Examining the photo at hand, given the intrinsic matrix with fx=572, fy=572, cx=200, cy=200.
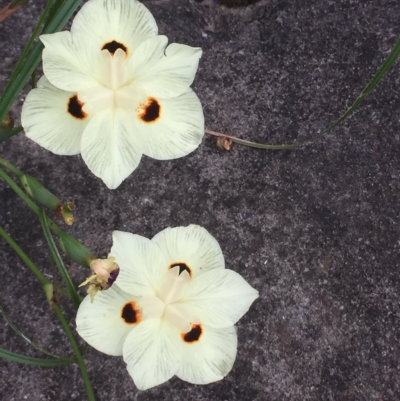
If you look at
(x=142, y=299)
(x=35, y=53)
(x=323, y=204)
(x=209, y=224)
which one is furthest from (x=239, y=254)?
(x=35, y=53)

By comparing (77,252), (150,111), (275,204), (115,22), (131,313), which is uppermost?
(115,22)

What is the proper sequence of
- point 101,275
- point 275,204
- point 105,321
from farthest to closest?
point 275,204 < point 105,321 < point 101,275

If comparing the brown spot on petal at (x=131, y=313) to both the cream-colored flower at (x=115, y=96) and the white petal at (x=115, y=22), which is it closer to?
the cream-colored flower at (x=115, y=96)

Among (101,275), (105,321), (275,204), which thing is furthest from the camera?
(275,204)

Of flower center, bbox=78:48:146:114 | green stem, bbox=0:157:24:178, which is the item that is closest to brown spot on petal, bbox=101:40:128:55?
flower center, bbox=78:48:146:114

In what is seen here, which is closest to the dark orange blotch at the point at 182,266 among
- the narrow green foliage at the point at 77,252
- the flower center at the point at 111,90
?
the narrow green foliage at the point at 77,252

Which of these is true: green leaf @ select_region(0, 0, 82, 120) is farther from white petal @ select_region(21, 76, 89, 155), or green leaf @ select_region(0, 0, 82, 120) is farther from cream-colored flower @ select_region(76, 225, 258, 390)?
cream-colored flower @ select_region(76, 225, 258, 390)

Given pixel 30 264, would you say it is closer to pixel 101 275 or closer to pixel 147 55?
pixel 101 275

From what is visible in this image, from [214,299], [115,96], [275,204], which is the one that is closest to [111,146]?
[115,96]
